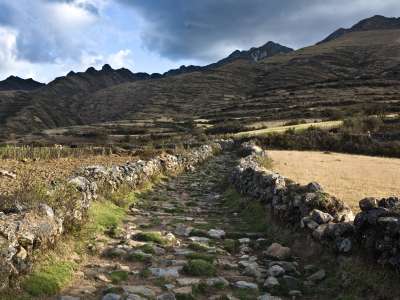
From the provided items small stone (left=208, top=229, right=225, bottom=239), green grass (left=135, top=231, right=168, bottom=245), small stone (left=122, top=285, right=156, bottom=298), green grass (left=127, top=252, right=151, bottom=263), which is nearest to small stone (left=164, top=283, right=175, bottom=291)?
small stone (left=122, top=285, right=156, bottom=298)

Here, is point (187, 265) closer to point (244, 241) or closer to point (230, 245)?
point (230, 245)

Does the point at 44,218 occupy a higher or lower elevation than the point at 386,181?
higher

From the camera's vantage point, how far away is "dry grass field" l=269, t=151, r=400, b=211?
24078 millimetres

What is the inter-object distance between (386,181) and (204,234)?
16432 millimetres

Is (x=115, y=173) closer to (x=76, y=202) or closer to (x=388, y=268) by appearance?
(x=76, y=202)

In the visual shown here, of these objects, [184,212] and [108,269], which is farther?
[184,212]

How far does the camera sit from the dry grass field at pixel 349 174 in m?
24.1

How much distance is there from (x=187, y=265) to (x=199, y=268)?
311 millimetres

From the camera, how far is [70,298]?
9.63 metres

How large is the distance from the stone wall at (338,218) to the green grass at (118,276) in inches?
178

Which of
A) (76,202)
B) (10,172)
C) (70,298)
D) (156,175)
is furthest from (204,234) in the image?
(156,175)

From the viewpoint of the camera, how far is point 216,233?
52.2ft

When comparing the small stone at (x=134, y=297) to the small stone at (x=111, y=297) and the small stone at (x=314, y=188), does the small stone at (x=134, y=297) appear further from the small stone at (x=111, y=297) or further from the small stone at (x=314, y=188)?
the small stone at (x=314, y=188)

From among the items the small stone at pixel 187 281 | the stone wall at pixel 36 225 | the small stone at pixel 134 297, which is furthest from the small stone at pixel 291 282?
the stone wall at pixel 36 225
